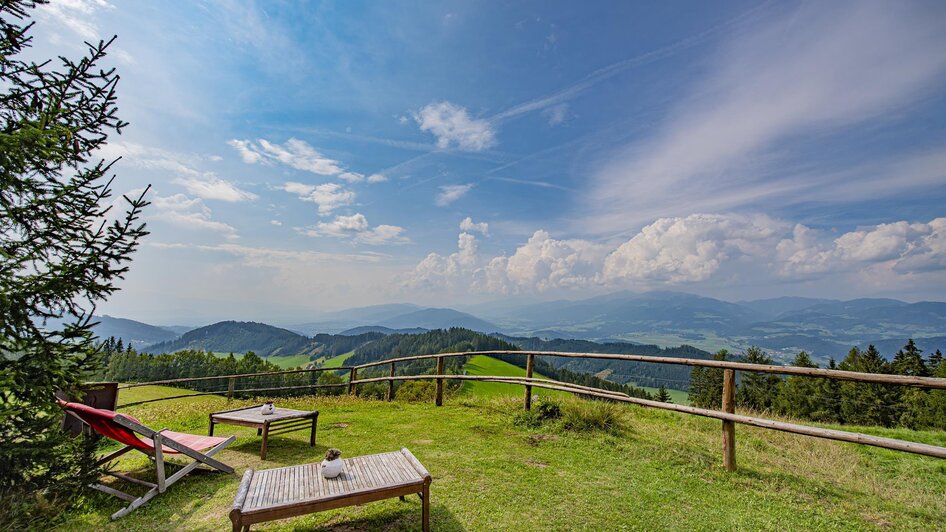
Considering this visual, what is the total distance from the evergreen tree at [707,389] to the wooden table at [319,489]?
2816 centimetres

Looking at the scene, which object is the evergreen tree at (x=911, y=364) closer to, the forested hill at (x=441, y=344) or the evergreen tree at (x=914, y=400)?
the evergreen tree at (x=914, y=400)

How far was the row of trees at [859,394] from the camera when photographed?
74.0 feet

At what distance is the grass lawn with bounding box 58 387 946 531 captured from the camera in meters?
3.80

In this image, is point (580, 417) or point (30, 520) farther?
point (580, 417)

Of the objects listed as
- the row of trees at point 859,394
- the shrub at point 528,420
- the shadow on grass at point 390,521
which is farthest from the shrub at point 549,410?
the row of trees at point 859,394

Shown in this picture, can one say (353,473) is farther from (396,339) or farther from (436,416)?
(396,339)

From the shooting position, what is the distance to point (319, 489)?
11.2ft

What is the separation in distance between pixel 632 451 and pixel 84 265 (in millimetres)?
6877

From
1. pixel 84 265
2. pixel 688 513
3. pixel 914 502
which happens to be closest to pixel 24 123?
pixel 84 265

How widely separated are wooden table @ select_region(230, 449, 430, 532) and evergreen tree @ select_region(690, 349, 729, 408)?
28.2 metres

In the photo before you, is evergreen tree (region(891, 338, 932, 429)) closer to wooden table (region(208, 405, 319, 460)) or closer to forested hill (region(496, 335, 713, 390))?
forested hill (region(496, 335, 713, 390))

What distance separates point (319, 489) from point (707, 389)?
35.4 meters

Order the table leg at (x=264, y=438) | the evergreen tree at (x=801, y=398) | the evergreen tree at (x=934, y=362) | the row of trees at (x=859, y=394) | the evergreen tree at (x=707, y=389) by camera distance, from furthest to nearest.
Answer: the evergreen tree at (x=801, y=398) → the evergreen tree at (x=707, y=389) → the evergreen tree at (x=934, y=362) → the row of trees at (x=859, y=394) → the table leg at (x=264, y=438)

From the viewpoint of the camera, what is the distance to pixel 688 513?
3930mm
